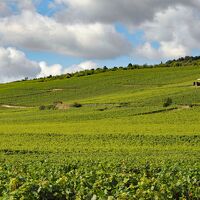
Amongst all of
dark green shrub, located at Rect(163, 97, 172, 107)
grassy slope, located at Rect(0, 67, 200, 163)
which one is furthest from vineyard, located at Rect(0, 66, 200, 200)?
dark green shrub, located at Rect(163, 97, 172, 107)

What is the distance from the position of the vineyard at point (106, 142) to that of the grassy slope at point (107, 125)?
7cm

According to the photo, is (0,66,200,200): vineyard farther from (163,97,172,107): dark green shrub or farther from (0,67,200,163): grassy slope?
(163,97,172,107): dark green shrub

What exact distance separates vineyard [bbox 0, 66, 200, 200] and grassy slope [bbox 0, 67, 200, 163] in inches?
2.8

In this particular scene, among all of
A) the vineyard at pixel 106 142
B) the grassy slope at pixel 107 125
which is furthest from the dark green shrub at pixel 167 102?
the grassy slope at pixel 107 125

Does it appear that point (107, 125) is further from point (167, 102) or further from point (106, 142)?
point (167, 102)

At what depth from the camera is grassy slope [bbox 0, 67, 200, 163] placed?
119 ft

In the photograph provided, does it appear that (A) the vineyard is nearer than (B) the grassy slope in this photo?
Yes

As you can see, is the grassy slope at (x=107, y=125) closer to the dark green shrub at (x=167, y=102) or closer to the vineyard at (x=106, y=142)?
the vineyard at (x=106, y=142)

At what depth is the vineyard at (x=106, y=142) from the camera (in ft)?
Result: 49.8

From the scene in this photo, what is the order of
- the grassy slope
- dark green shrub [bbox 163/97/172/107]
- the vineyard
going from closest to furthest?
the vineyard → the grassy slope → dark green shrub [bbox 163/97/172/107]

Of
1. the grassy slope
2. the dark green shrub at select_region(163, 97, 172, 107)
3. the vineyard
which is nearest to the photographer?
the vineyard

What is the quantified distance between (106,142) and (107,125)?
13398mm

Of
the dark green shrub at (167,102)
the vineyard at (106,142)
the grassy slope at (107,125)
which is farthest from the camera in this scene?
the dark green shrub at (167,102)

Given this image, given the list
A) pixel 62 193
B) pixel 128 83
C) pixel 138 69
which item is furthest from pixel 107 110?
pixel 138 69
